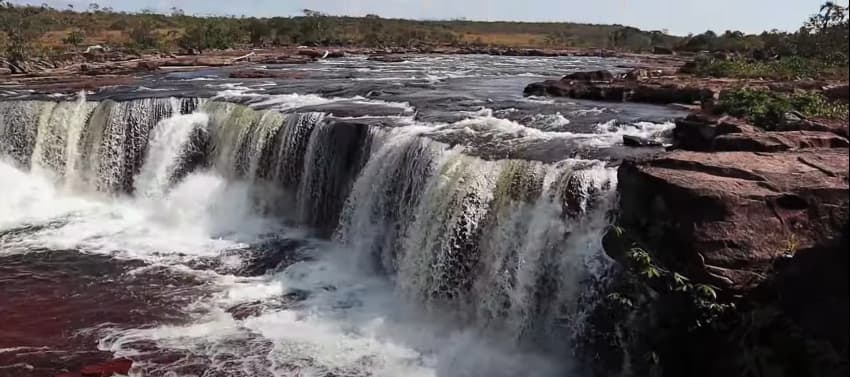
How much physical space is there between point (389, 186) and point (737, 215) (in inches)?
259

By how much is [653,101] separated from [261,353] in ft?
41.2

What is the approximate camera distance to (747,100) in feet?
35.9

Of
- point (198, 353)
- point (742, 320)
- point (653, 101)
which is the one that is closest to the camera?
point (742, 320)

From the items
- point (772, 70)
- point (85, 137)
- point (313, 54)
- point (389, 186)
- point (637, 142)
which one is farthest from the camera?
point (313, 54)

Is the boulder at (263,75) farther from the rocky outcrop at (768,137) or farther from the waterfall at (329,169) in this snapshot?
the rocky outcrop at (768,137)

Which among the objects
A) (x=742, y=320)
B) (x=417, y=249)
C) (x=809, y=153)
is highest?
(x=809, y=153)

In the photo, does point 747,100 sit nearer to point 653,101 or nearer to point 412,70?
point 653,101

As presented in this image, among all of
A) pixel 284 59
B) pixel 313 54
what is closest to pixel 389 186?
pixel 284 59

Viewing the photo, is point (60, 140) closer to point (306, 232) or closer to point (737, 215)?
point (306, 232)

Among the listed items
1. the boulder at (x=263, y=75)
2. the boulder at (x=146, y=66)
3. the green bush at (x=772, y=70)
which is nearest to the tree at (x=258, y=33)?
the boulder at (x=146, y=66)

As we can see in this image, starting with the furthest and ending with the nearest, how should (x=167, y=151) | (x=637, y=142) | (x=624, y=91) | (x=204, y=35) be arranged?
(x=204, y=35)
(x=624, y=91)
(x=167, y=151)
(x=637, y=142)

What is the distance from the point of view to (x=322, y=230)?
13625 mm

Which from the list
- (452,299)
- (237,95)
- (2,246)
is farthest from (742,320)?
(237,95)

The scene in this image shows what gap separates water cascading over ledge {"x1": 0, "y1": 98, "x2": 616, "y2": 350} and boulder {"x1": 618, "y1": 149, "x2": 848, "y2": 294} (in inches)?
66.6
